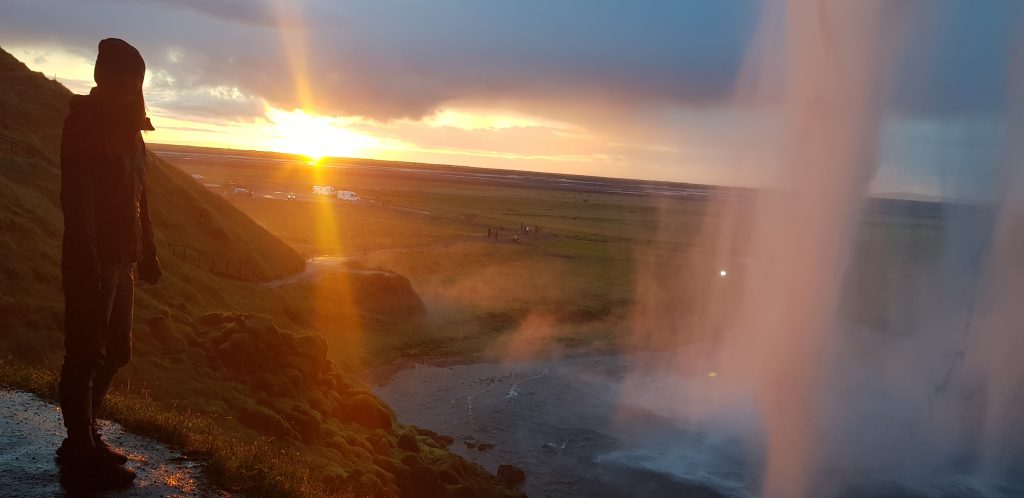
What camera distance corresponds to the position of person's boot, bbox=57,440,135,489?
6.23 meters

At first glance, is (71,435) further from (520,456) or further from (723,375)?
(723,375)

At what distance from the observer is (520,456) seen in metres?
24.1

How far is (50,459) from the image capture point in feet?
22.4

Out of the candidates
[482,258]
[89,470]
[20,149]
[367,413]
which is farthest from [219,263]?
[89,470]

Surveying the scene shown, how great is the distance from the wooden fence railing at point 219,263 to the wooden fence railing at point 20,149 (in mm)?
6213

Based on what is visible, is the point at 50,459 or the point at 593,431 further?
the point at 593,431

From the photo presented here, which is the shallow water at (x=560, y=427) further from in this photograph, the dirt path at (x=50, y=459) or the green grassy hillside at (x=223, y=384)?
the dirt path at (x=50, y=459)

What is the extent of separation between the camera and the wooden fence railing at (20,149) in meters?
28.2

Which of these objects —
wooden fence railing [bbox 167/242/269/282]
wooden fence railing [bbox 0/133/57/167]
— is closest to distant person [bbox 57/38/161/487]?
wooden fence railing [bbox 0/133/57/167]

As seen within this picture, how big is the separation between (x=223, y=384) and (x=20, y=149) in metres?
18.0

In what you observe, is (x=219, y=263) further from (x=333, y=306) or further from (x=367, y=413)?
(x=367, y=413)

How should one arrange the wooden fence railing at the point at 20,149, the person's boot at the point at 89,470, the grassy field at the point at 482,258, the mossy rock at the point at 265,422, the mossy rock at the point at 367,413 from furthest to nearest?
the grassy field at the point at 482,258 < the wooden fence railing at the point at 20,149 < the mossy rock at the point at 367,413 < the mossy rock at the point at 265,422 < the person's boot at the point at 89,470

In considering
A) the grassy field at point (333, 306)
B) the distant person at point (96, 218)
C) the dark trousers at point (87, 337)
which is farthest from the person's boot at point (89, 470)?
the grassy field at point (333, 306)

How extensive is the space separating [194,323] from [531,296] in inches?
1229
